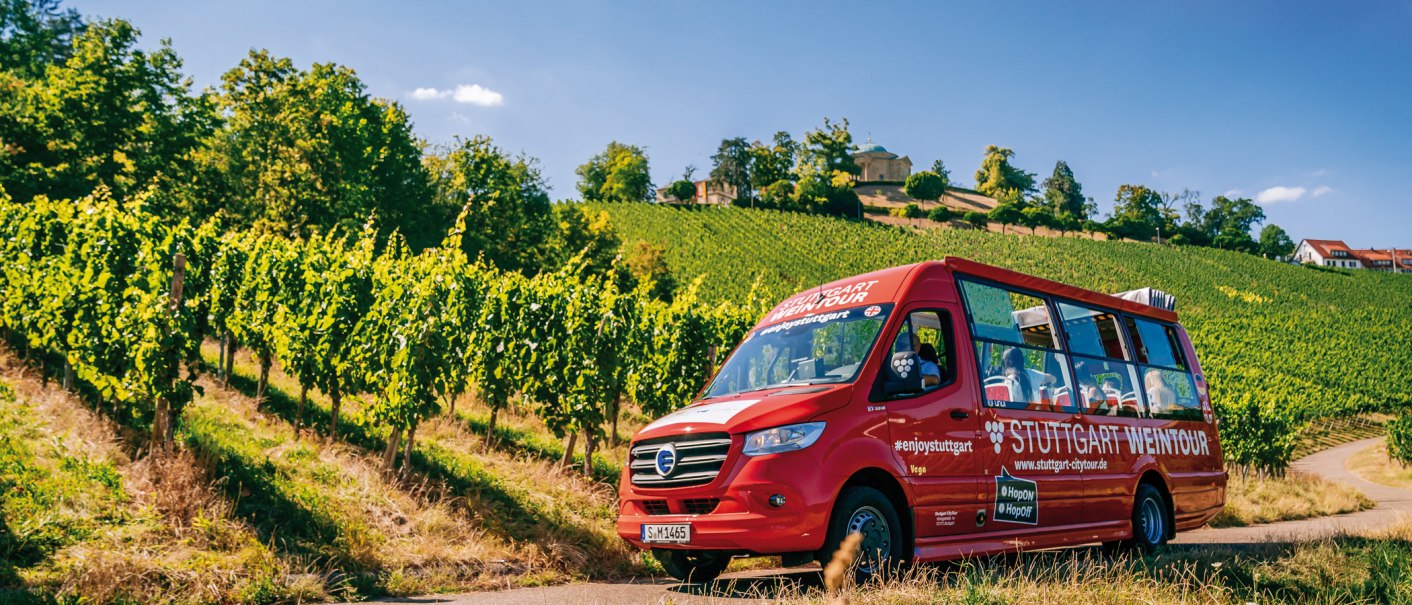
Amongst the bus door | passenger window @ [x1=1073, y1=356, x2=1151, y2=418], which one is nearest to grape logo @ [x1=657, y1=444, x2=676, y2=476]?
the bus door

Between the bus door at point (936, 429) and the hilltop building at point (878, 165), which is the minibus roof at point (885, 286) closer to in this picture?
the bus door at point (936, 429)

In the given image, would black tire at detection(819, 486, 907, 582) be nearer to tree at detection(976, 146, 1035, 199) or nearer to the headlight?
the headlight

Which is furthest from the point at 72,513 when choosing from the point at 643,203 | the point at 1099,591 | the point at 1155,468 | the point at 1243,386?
the point at 643,203

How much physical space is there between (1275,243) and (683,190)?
95396mm

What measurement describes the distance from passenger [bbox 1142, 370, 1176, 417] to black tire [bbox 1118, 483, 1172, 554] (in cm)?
92

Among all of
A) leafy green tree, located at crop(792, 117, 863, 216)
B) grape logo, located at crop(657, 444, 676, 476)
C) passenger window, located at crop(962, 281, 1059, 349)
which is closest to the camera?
grape logo, located at crop(657, 444, 676, 476)

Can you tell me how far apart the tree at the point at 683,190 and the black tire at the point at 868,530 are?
108m

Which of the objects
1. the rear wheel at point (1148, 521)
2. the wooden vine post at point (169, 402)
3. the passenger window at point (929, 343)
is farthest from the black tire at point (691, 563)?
the wooden vine post at point (169, 402)

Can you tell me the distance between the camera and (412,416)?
10.5 metres

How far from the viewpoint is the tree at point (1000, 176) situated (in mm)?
160875

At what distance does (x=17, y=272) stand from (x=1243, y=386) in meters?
63.6

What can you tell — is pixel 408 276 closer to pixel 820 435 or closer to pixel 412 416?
pixel 412 416

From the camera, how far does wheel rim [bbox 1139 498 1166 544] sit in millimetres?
10070

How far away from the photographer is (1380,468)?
46.3 m
